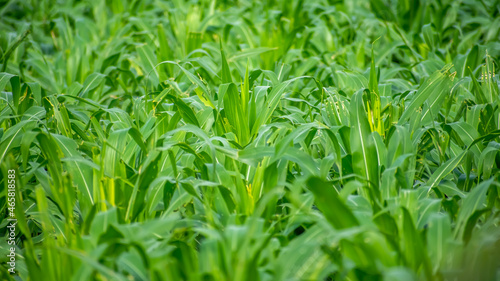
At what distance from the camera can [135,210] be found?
129cm

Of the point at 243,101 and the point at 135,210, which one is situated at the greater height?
the point at 243,101

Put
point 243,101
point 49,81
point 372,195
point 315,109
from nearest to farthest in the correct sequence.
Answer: point 372,195 < point 243,101 < point 315,109 < point 49,81

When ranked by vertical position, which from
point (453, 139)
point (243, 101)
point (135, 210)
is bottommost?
point (453, 139)

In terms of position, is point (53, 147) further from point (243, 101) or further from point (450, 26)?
point (450, 26)

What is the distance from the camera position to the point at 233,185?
1.36m

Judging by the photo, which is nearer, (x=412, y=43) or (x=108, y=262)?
(x=108, y=262)

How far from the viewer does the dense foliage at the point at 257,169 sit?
103 cm

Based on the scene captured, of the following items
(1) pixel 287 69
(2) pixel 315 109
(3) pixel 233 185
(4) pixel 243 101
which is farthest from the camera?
(1) pixel 287 69

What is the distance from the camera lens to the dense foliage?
103cm

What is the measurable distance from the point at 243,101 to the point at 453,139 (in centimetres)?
80

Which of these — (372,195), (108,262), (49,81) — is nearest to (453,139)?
(372,195)

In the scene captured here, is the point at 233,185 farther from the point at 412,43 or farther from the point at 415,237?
the point at 412,43

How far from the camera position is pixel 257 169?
1398mm

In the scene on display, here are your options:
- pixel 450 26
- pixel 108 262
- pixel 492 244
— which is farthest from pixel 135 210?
pixel 450 26
